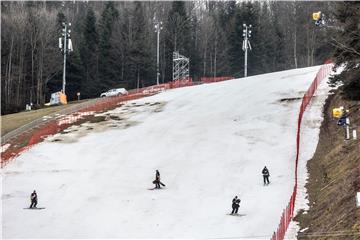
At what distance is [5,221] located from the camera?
2872 cm

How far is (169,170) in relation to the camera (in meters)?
35.6

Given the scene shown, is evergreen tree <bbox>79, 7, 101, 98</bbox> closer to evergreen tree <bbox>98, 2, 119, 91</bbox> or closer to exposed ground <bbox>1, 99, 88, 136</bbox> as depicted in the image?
evergreen tree <bbox>98, 2, 119, 91</bbox>

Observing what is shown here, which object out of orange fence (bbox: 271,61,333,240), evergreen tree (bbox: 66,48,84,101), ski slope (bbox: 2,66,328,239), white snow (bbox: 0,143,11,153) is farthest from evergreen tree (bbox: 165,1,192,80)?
white snow (bbox: 0,143,11,153)

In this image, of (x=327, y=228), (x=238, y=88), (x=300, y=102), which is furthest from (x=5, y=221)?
(x=238, y=88)

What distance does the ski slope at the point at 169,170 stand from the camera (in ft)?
88.1

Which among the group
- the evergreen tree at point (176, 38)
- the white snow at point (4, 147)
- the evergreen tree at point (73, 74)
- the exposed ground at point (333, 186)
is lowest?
the white snow at point (4, 147)

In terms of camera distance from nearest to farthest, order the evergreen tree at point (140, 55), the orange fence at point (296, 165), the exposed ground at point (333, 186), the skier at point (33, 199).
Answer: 1. the exposed ground at point (333, 186)
2. the orange fence at point (296, 165)
3. the skier at point (33, 199)
4. the evergreen tree at point (140, 55)

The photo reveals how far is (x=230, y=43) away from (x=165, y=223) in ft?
280

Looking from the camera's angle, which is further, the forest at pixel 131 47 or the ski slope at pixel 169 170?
the forest at pixel 131 47

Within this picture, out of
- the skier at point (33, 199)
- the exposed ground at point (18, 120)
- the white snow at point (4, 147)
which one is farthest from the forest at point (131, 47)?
the skier at point (33, 199)

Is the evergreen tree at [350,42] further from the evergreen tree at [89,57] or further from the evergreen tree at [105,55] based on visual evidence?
the evergreen tree at [89,57]

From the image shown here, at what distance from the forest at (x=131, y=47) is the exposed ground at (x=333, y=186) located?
4415cm

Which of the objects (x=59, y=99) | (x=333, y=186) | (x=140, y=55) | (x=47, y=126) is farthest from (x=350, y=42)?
(x=140, y=55)

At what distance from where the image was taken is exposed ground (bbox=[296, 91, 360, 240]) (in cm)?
2058
